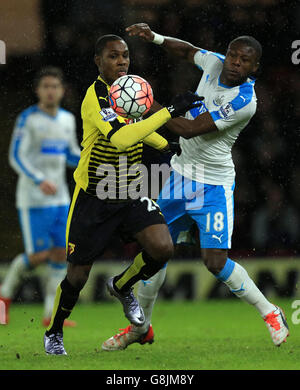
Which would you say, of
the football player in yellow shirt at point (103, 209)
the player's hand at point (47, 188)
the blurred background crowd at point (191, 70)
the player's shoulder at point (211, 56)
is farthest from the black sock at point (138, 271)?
the blurred background crowd at point (191, 70)

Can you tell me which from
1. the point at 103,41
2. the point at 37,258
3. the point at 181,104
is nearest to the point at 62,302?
the point at 181,104

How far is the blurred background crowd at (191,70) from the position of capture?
31.3 ft

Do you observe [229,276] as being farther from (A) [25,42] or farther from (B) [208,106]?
(A) [25,42]

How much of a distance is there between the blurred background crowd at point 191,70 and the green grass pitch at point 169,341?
1.07 metres

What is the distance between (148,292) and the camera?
5.98 metres

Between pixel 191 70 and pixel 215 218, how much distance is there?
4.59m

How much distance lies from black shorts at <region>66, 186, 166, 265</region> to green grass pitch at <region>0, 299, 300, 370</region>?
27.6 inches

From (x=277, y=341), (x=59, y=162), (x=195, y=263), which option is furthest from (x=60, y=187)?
(x=277, y=341)

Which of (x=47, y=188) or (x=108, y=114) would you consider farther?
(x=47, y=188)

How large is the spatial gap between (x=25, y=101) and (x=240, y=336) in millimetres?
4469

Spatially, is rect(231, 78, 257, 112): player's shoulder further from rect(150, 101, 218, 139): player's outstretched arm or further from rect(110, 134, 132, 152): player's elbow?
rect(110, 134, 132, 152): player's elbow

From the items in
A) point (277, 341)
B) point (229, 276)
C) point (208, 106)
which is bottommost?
point (277, 341)

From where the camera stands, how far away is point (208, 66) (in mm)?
6062

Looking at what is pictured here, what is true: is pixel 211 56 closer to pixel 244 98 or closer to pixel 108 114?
pixel 244 98
